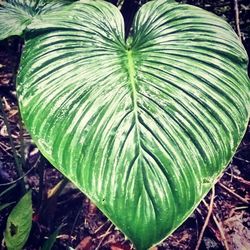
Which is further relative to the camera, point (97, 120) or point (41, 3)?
point (41, 3)

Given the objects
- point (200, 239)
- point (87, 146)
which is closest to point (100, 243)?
point (200, 239)

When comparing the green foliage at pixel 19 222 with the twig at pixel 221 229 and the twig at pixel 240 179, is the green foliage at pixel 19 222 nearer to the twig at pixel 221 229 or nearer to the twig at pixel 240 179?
the twig at pixel 221 229

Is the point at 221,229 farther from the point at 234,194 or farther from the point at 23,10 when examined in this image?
the point at 23,10

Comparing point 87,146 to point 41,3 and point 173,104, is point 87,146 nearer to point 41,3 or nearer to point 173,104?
point 173,104

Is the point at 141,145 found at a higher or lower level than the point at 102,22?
lower

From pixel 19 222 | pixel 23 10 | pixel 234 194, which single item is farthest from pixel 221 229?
pixel 23 10

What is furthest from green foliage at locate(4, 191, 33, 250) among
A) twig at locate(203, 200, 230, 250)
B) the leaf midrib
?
twig at locate(203, 200, 230, 250)

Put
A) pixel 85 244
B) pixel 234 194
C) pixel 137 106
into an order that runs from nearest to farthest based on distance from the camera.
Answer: pixel 137 106 → pixel 85 244 → pixel 234 194
